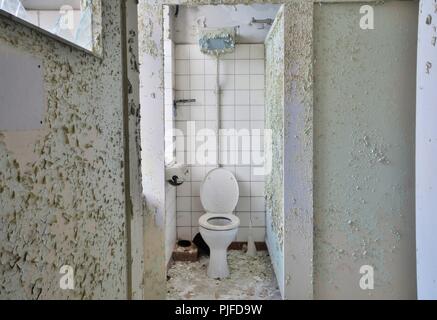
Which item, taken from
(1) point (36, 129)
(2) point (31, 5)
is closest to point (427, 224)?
(1) point (36, 129)

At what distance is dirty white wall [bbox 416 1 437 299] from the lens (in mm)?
1103

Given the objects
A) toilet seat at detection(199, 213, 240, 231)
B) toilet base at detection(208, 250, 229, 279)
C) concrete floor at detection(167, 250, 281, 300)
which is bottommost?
concrete floor at detection(167, 250, 281, 300)

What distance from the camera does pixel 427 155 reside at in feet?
3.81

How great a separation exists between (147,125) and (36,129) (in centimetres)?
140

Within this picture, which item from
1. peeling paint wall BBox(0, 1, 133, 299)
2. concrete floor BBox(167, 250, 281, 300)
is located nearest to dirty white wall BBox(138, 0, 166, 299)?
concrete floor BBox(167, 250, 281, 300)

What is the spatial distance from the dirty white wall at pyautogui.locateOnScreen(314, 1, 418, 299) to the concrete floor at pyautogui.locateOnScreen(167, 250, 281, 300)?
539mm

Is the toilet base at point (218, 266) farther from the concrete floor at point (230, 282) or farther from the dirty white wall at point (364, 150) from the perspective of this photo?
the dirty white wall at point (364, 150)

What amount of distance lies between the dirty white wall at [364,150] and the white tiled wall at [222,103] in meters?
1.11

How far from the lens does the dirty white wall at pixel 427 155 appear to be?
1.10 metres

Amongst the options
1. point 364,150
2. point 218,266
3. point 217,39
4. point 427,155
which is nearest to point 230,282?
point 218,266

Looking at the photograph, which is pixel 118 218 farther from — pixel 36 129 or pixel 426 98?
pixel 426 98

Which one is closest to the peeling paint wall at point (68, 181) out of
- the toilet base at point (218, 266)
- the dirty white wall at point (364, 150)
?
the dirty white wall at point (364, 150)

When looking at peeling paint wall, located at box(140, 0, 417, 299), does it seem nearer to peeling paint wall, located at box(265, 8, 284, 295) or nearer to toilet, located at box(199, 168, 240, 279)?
peeling paint wall, located at box(265, 8, 284, 295)

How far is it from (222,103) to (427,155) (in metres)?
1.95
